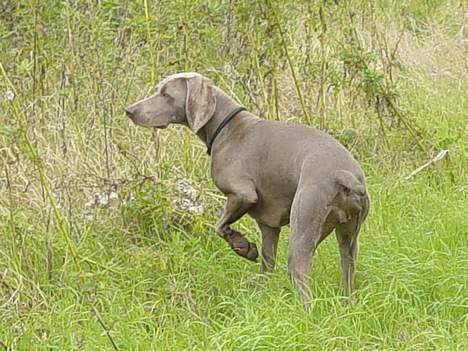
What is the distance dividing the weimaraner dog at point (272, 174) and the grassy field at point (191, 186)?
21cm

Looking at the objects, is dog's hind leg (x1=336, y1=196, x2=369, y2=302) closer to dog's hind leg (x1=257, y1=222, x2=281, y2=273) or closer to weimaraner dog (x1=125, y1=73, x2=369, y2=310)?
weimaraner dog (x1=125, y1=73, x2=369, y2=310)

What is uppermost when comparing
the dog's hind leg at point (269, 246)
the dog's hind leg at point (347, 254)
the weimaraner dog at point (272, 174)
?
the weimaraner dog at point (272, 174)

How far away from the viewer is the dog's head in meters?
5.09

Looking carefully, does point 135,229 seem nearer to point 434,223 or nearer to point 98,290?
point 98,290

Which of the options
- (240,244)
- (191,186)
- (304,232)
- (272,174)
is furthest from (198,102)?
(304,232)

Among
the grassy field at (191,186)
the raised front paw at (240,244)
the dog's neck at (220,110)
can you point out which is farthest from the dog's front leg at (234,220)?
the dog's neck at (220,110)

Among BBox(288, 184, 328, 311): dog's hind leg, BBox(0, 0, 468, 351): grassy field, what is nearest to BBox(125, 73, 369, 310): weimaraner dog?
Answer: BBox(288, 184, 328, 311): dog's hind leg

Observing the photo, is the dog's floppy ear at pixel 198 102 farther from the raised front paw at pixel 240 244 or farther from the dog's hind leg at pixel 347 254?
the dog's hind leg at pixel 347 254

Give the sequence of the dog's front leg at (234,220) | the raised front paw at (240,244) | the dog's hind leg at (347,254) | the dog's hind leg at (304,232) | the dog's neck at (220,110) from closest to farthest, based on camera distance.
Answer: the dog's hind leg at (304,232), the dog's hind leg at (347,254), the dog's front leg at (234,220), the raised front paw at (240,244), the dog's neck at (220,110)

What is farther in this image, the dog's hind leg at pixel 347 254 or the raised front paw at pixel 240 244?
→ the raised front paw at pixel 240 244

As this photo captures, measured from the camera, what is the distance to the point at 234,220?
5008 mm

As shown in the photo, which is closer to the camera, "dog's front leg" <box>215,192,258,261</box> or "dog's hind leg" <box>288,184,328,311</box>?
"dog's hind leg" <box>288,184,328,311</box>

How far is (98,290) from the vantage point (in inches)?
189

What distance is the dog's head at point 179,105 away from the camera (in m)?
5.09
